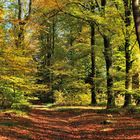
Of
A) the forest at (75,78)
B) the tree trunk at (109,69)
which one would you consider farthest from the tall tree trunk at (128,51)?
the tree trunk at (109,69)

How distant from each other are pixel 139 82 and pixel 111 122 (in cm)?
1535

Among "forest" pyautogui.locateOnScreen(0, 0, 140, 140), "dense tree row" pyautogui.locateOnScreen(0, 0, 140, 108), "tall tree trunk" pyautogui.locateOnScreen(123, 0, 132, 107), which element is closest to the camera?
"forest" pyautogui.locateOnScreen(0, 0, 140, 140)

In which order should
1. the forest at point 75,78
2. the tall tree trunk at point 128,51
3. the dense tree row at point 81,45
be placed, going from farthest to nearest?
the tall tree trunk at point 128,51 < the dense tree row at point 81,45 < the forest at point 75,78

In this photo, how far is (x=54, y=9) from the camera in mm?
28250

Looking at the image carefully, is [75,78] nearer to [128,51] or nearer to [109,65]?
[109,65]

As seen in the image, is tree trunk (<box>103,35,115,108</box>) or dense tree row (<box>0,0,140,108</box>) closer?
dense tree row (<box>0,0,140,108</box>)

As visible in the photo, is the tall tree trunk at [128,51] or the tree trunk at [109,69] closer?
the tall tree trunk at [128,51]

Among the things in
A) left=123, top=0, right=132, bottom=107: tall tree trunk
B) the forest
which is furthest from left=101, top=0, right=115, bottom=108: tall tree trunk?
left=123, top=0, right=132, bottom=107: tall tree trunk

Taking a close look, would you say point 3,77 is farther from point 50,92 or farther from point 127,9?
point 50,92

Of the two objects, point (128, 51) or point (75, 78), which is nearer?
point (128, 51)

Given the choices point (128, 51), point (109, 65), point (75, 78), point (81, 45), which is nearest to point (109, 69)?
point (109, 65)

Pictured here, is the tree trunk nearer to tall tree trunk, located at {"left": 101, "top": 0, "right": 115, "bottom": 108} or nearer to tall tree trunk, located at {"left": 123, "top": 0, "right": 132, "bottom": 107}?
tall tree trunk, located at {"left": 101, "top": 0, "right": 115, "bottom": 108}

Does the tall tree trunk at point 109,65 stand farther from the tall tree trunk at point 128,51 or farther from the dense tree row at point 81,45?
the tall tree trunk at point 128,51

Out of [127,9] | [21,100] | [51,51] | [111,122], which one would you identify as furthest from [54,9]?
[51,51]
